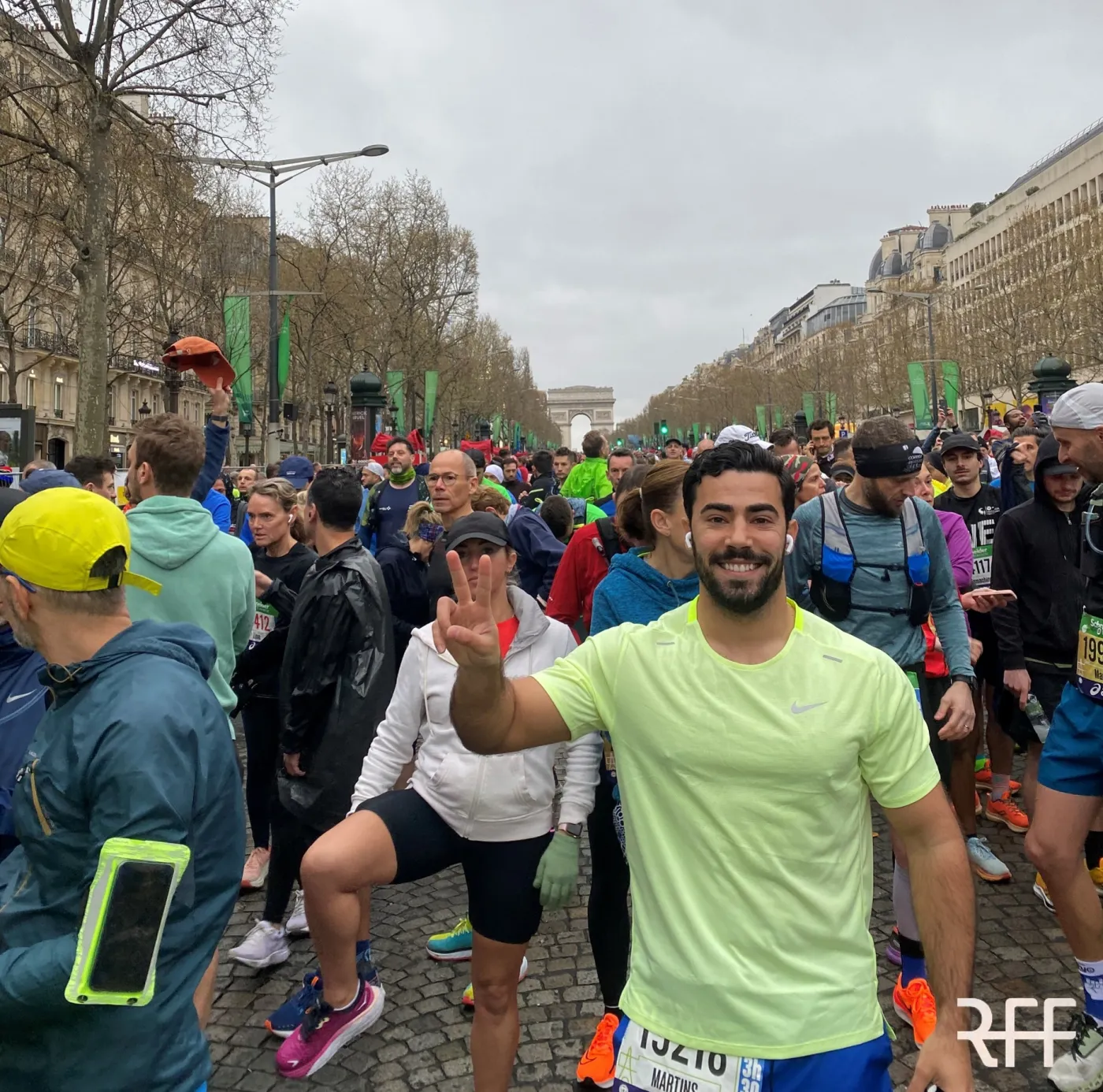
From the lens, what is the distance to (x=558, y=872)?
272 centimetres

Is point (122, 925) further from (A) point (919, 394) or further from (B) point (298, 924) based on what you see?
(A) point (919, 394)

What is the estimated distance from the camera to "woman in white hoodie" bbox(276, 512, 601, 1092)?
275 cm

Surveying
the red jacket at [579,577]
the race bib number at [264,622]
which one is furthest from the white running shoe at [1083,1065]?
the race bib number at [264,622]

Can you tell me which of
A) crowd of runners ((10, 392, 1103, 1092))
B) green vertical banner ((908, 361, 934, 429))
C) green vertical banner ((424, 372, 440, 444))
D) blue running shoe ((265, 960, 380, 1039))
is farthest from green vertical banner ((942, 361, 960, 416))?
blue running shoe ((265, 960, 380, 1039))

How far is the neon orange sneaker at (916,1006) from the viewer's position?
10.7ft

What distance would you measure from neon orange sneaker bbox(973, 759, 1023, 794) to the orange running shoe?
3.44m

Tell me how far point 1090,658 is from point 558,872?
73.6 inches

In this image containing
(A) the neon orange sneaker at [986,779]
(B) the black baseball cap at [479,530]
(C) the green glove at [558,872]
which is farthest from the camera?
(A) the neon orange sneaker at [986,779]

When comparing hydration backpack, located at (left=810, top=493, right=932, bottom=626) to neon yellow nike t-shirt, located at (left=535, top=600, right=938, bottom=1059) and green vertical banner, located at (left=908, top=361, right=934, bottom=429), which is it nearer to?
neon yellow nike t-shirt, located at (left=535, top=600, right=938, bottom=1059)

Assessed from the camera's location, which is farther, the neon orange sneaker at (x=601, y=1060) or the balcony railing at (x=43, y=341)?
the balcony railing at (x=43, y=341)

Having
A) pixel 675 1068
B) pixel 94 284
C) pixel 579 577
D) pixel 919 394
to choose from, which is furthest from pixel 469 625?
pixel 919 394

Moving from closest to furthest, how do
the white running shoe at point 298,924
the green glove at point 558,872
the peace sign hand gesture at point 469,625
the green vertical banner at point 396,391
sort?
the peace sign hand gesture at point 469,625, the green glove at point 558,872, the white running shoe at point 298,924, the green vertical banner at point 396,391

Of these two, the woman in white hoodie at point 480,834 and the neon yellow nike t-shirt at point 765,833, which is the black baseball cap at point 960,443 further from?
the neon yellow nike t-shirt at point 765,833

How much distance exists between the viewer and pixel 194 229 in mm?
24859
